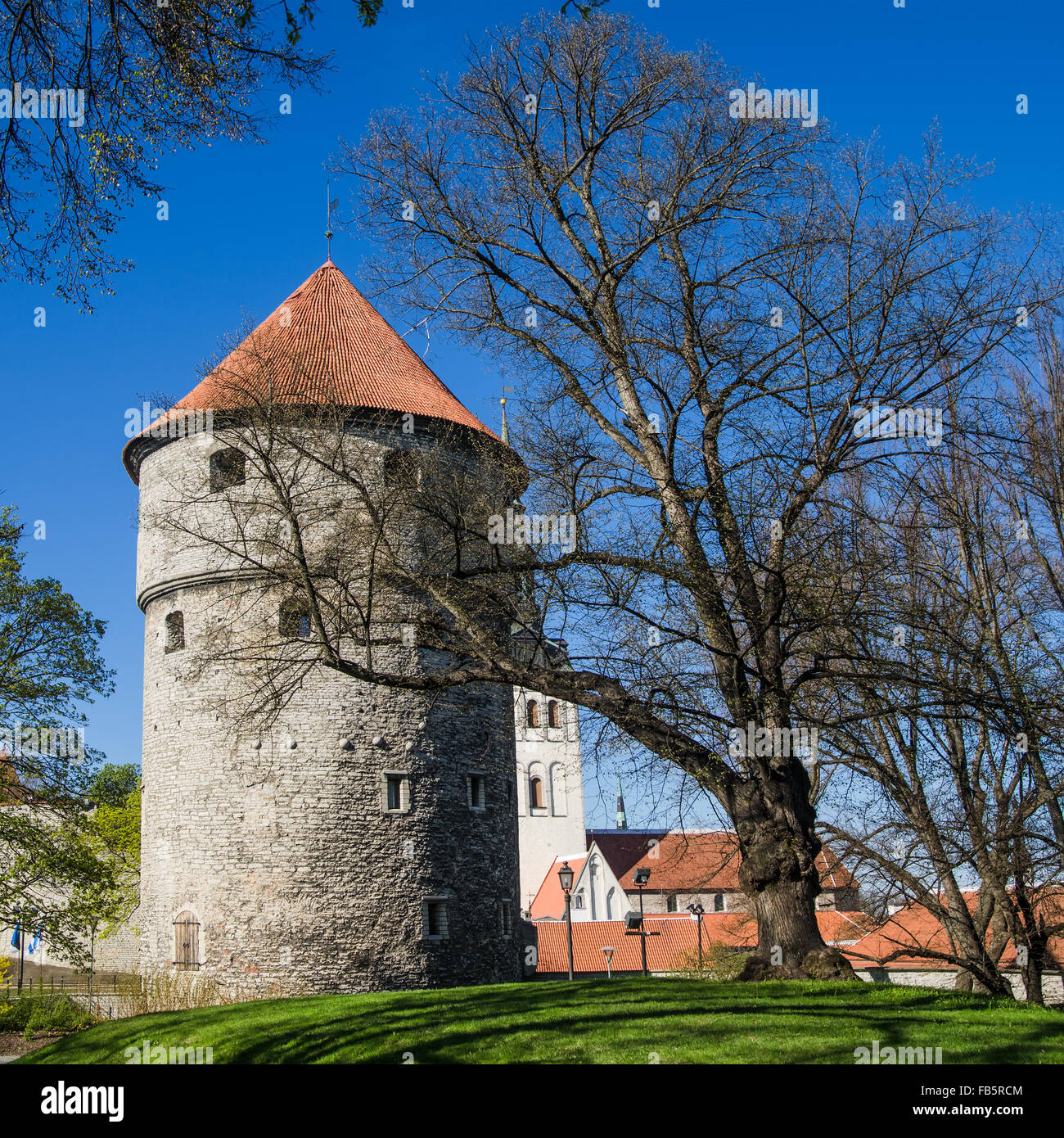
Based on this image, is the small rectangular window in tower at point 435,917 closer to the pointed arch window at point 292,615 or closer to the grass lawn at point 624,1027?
the grass lawn at point 624,1027

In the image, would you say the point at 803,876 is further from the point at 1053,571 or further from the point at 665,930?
the point at 665,930

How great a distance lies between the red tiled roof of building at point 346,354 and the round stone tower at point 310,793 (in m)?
0.11

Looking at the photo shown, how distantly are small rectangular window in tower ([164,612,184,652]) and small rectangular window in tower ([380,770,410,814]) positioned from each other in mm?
4878

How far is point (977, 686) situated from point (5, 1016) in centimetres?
1638

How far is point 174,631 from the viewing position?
20.1 m

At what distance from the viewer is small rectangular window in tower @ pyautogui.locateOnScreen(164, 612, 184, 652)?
19.9m

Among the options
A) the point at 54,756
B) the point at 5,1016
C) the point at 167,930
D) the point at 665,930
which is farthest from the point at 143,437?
the point at 665,930

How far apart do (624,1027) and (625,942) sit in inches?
1354

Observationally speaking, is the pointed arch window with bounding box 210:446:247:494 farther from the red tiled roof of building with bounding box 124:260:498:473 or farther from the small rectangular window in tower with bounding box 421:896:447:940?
the small rectangular window in tower with bounding box 421:896:447:940

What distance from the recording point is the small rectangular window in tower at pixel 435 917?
18109mm
